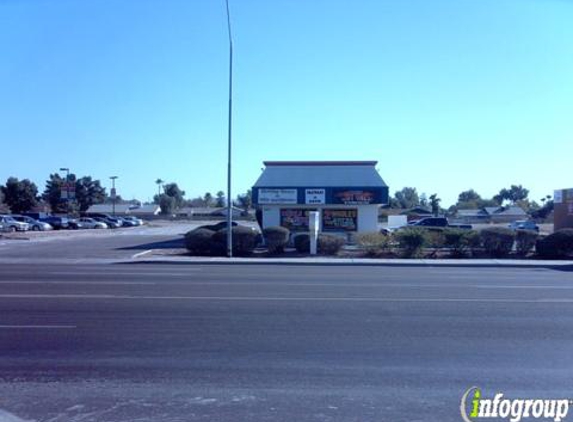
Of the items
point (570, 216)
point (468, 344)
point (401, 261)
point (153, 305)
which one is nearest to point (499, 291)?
point (468, 344)

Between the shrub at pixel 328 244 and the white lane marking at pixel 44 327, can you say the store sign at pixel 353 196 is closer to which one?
the shrub at pixel 328 244

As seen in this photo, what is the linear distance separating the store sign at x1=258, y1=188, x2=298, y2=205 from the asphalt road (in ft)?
68.2

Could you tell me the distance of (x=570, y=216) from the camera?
42.0 metres

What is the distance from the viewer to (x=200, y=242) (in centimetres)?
3097

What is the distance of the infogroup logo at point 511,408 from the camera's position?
243 inches

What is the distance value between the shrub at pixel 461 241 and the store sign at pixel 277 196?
10.1m

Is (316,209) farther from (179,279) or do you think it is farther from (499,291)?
(499,291)

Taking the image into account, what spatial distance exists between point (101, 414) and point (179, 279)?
43.4 feet

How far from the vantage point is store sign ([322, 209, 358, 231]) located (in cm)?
3797

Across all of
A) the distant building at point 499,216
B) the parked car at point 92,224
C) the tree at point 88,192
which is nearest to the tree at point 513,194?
the distant building at point 499,216

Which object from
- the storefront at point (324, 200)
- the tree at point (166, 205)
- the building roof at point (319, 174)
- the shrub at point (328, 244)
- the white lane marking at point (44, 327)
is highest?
the tree at point (166, 205)

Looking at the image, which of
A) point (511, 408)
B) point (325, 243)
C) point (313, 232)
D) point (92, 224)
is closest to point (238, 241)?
point (313, 232)

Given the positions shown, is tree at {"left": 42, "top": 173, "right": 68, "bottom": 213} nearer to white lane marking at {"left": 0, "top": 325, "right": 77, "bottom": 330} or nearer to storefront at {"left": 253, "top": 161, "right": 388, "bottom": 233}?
storefront at {"left": 253, "top": 161, "right": 388, "bottom": 233}

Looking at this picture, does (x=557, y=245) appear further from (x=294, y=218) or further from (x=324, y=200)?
(x=294, y=218)
